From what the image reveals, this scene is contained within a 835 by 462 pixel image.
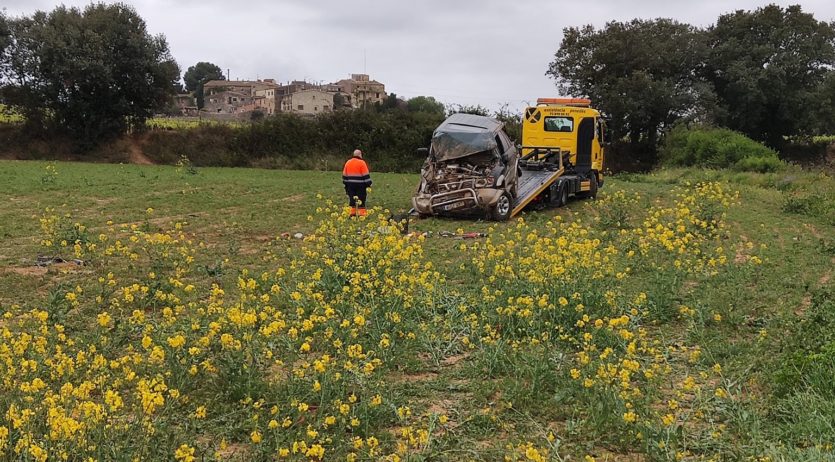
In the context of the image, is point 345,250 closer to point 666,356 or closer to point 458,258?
point 458,258

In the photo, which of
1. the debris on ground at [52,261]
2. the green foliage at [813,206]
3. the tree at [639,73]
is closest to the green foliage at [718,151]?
the tree at [639,73]

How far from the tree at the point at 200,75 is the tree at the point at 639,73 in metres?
82.7

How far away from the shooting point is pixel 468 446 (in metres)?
3.90

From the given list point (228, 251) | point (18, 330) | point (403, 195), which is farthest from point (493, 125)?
point (18, 330)

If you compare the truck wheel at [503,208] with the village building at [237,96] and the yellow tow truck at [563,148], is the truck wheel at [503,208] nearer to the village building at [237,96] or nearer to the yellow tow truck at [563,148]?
the yellow tow truck at [563,148]

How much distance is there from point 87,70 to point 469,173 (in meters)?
25.7

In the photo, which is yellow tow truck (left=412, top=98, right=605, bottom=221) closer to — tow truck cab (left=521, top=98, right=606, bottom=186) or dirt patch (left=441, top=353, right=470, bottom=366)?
tow truck cab (left=521, top=98, right=606, bottom=186)

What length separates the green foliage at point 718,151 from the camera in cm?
2589

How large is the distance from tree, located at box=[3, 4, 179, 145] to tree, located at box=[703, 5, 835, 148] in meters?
32.2

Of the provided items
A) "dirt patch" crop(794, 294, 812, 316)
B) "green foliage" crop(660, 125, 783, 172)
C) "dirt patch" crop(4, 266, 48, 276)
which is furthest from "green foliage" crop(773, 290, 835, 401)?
"green foliage" crop(660, 125, 783, 172)

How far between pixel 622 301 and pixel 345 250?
310cm

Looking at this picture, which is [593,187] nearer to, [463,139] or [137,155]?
[463,139]

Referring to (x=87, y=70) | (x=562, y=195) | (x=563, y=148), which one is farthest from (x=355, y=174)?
(x=87, y=70)

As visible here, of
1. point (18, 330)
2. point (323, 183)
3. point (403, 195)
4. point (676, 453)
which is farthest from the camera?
point (323, 183)
